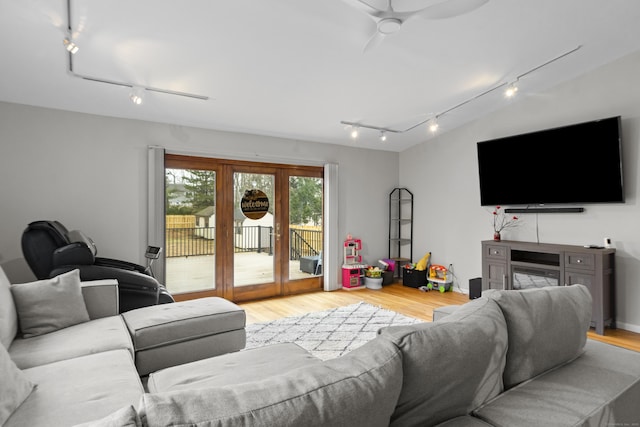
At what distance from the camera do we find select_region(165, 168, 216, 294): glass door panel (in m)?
4.44

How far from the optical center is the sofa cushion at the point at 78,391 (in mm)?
1293

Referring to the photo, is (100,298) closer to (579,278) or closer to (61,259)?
(61,259)

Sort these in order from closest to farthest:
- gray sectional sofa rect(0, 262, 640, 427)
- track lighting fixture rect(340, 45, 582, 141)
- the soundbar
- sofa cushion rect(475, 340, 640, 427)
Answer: gray sectional sofa rect(0, 262, 640, 427) < sofa cushion rect(475, 340, 640, 427) < track lighting fixture rect(340, 45, 582, 141) < the soundbar

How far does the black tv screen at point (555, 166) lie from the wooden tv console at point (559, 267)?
0.60 m

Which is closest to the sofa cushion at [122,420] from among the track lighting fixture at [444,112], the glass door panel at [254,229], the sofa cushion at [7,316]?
the sofa cushion at [7,316]

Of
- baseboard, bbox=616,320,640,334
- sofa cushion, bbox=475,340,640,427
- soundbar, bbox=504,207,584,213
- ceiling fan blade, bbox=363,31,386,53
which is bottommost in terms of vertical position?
baseboard, bbox=616,320,640,334

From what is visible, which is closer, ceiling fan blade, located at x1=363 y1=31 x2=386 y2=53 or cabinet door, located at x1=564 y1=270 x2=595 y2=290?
ceiling fan blade, located at x1=363 y1=31 x2=386 y2=53

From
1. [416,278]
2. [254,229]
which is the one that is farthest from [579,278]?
[254,229]

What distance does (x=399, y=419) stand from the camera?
3.19ft

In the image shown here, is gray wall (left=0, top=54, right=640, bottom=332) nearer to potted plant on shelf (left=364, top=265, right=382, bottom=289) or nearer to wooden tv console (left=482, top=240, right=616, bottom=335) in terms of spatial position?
wooden tv console (left=482, top=240, right=616, bottom=335)

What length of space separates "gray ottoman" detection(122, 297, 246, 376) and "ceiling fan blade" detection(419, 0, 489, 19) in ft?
8.04

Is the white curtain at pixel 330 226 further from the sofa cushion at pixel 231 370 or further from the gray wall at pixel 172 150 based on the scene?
the sofa cushion at pixel 231 370

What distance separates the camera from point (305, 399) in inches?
29.6

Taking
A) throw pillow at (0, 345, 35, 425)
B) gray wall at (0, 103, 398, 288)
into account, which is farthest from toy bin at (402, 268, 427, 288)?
throw pillow at (0, 345, 35, 425)
